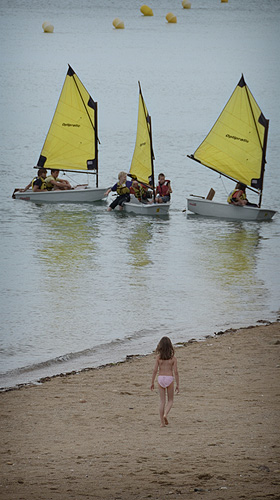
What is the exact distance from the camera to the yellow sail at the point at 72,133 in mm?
31594

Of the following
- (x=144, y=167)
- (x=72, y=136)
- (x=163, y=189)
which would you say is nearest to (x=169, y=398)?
(x=163, y=189)

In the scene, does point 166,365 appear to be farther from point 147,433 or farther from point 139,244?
point 139,244

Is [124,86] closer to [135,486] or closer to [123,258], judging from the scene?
[123,258]

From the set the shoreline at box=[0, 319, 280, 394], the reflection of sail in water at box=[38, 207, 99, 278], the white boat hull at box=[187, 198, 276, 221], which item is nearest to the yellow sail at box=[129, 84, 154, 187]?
the white boat hull at box=[187, 198, 276, 221]

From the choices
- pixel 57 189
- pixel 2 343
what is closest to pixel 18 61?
pixel 57 189

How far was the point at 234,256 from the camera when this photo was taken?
80.8 feet

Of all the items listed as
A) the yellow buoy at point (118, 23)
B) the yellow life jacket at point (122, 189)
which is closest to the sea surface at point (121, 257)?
the yellow life jacket at point (122, 189)

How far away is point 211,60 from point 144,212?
253 feet

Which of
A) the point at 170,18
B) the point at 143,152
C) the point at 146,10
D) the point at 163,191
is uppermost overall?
the point at 146,10

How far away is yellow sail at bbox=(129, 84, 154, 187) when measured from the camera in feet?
95.1

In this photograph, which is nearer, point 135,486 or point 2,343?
point 135,486

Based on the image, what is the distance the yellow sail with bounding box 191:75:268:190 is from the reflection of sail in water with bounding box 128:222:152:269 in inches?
141

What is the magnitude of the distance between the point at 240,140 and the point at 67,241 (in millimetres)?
7235

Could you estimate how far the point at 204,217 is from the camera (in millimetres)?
30156
